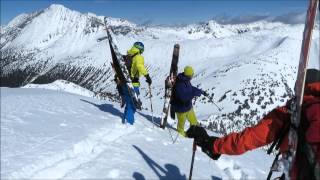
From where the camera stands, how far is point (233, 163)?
13672mm

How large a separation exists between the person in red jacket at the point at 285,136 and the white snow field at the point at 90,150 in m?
4.77

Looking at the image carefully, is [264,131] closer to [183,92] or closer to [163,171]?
[163,171]

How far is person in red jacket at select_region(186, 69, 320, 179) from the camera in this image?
452 cm

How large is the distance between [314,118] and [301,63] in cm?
72

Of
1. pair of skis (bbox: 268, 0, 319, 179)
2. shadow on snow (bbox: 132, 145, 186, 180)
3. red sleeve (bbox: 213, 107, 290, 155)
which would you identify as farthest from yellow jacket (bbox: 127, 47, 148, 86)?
pair of skis (bbox: 268, 0, 319, 179)

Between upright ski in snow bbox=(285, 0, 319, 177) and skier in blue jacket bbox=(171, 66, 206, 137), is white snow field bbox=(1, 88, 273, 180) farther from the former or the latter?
upright ski in snow bbox=(285, 0, 319, 177)

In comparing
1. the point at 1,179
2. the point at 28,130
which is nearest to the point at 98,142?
the point at 28,130

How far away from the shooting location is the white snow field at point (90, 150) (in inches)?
399

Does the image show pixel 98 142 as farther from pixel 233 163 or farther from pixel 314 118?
pixel 314 118

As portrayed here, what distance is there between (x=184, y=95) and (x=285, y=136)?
1062 cm

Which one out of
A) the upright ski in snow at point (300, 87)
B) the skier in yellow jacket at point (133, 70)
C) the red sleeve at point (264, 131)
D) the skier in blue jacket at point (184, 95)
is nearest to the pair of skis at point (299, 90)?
the upright ski in snow at point (300, 87)

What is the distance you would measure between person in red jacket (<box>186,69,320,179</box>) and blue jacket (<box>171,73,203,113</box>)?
9479 mm

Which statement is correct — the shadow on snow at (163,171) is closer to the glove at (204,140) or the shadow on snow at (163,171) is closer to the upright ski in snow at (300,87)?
the glove at (204,140)

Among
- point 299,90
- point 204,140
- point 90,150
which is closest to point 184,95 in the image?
point 90,150
